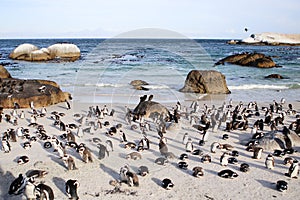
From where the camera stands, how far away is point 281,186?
8.91 meters

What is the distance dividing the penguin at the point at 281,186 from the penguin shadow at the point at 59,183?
565cm

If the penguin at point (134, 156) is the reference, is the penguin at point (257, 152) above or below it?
above

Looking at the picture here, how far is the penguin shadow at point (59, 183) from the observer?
8.94 meters

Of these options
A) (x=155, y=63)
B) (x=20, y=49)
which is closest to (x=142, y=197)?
(x=155, y=63)

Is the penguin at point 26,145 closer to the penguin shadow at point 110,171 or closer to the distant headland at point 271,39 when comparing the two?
the penguin shadow at point 110,171

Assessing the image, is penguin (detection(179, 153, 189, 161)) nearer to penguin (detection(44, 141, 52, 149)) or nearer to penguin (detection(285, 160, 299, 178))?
penguin (detection(285, 160, 299, 178))

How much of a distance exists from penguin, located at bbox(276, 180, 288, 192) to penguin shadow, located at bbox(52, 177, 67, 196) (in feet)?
18.5

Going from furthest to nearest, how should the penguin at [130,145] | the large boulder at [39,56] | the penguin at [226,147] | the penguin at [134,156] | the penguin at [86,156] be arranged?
the large boulder at [39,56], the penguin at [226,147], the penguin at [130,145], the penguin at [134,156], the penguin at [86,156]

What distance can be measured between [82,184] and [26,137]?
189 inches

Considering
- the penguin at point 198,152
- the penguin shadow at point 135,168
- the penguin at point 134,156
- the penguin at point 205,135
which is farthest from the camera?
the penguin at point 205,135

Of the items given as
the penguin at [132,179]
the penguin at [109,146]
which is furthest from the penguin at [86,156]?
the penguin at [132,179]

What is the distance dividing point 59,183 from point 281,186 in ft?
19.6

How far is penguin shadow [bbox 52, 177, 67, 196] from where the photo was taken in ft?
29.3

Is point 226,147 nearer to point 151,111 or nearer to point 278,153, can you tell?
point 278,153
